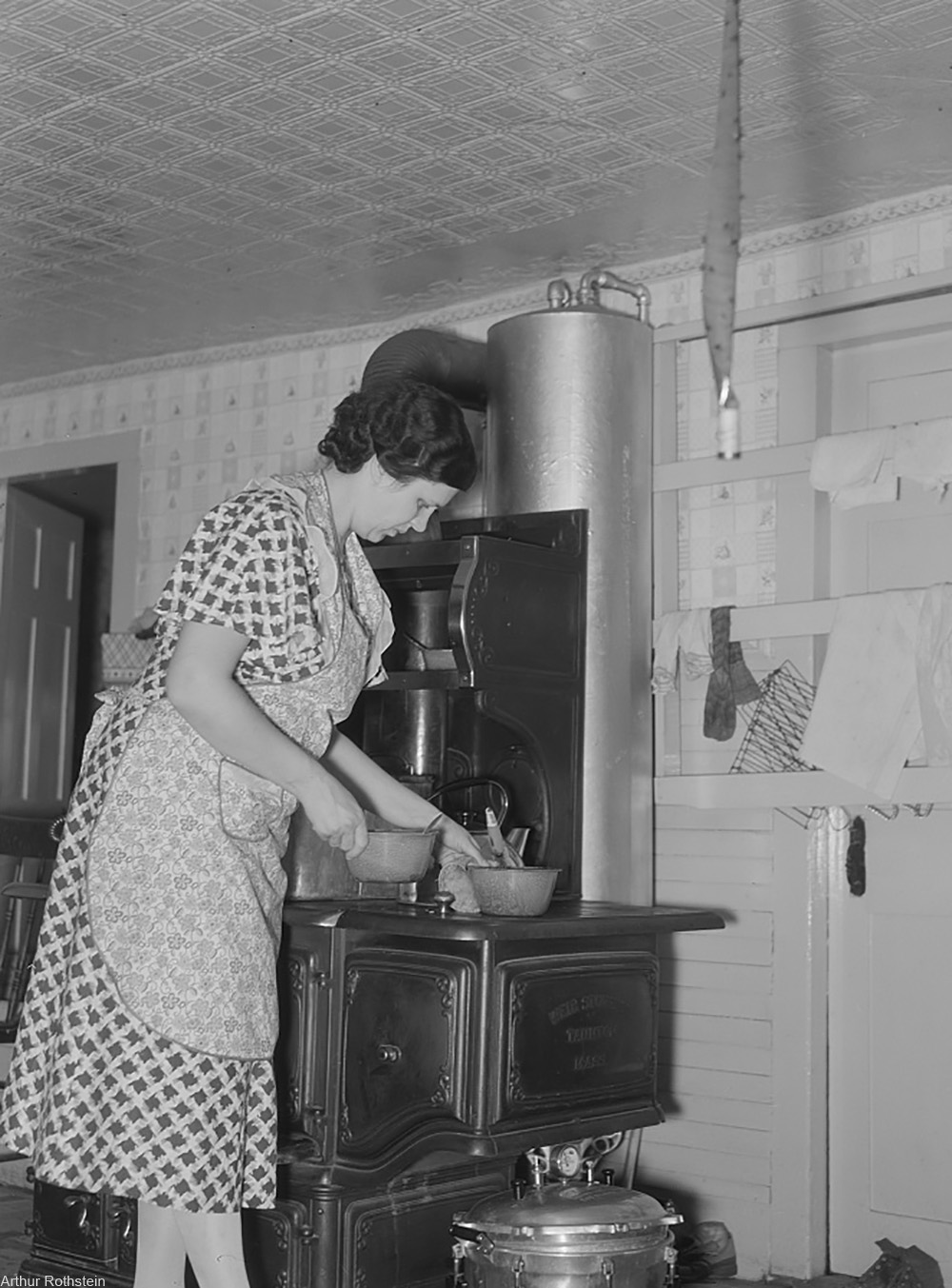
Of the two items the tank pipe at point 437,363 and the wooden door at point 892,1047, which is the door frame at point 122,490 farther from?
the wooden door at point 892,1047

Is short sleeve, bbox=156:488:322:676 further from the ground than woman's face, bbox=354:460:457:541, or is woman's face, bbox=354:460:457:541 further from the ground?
woman's face, bbox=354:460:457:541

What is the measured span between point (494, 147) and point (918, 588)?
1.36 meters

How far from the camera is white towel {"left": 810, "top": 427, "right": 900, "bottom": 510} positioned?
369cm

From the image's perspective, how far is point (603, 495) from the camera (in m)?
3.87

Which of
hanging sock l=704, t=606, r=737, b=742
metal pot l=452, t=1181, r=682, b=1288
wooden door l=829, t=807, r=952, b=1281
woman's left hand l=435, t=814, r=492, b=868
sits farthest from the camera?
hanging sock l=704, t=606, r=737, b=742

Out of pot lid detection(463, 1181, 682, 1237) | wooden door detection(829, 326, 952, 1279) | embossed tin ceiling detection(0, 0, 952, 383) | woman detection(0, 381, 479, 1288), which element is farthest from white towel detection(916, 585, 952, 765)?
woman detection(0, 381, 479, 1288)

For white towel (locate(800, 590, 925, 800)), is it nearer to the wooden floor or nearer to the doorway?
the wooden floor

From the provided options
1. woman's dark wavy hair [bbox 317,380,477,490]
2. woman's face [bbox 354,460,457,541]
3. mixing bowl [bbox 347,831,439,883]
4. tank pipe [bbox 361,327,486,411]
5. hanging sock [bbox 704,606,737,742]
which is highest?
tank pipe [bbox 361,327,486,411]

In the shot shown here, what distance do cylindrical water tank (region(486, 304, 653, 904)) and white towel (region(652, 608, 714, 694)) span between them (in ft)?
0.11

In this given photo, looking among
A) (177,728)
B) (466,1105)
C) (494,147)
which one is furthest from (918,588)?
(177,728)

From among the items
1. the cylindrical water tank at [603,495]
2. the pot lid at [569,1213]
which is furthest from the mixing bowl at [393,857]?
the cylindrical water tank at [603,495]

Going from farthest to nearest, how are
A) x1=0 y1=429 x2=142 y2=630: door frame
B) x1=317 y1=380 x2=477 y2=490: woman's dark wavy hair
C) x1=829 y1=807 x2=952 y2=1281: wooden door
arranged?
x1=0 y1=429 x2=142 y2=630: door frame < x1=829 y1=807 x2=952 y2=1281: wooden door < x1=317 y1=380 x2=477 y2=490: woman's dark wavy hair

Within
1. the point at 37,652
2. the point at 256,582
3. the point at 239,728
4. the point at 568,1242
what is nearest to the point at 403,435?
the point at 256,582

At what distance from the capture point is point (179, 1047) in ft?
8.00
